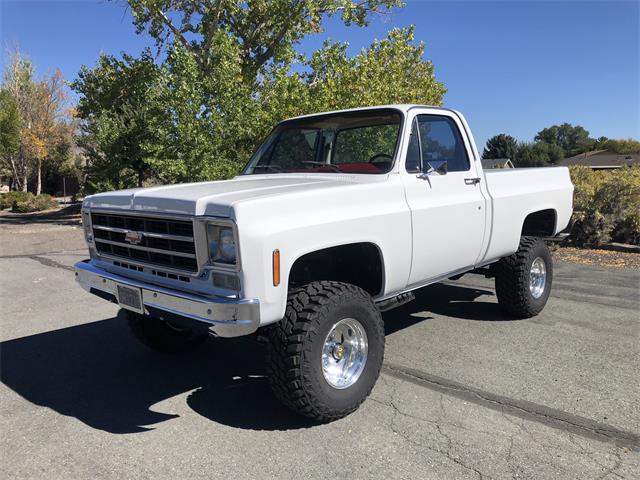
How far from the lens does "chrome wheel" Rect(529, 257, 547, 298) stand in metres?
5.61

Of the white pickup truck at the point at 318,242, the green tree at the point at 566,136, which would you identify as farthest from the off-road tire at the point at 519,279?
the green tree at the point at 566,136

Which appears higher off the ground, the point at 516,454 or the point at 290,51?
the point at 290,51

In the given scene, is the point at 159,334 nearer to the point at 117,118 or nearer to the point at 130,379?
the point at 130,379

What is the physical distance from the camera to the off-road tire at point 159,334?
446 centimetres

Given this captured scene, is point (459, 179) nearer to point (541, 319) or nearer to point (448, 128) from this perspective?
point (448, 128)

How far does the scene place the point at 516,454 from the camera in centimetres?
296

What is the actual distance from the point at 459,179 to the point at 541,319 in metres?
2.07

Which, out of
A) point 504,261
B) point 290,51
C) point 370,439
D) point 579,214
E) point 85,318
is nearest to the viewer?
point 370,439

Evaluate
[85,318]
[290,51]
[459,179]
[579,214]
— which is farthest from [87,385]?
[290,51]

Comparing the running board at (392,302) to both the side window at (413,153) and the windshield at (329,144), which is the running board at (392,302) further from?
the windshield at (329,144)

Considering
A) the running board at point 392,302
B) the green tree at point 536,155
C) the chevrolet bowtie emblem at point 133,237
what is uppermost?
the green tree at point 536,155

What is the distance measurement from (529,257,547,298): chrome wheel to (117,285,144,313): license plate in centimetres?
403

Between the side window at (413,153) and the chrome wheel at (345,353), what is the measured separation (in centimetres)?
137

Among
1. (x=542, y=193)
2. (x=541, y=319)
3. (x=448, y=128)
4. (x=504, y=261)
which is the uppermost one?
(x=448, y=128)
